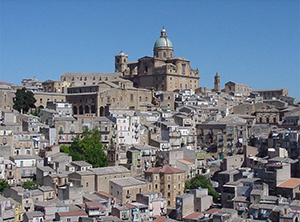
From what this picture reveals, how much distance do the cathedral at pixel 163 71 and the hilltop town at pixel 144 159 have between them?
5.58 meters

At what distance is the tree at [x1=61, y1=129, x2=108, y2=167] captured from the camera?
4741 centimetres

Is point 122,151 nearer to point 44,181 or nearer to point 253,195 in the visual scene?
point 44,181

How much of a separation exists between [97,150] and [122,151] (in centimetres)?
239

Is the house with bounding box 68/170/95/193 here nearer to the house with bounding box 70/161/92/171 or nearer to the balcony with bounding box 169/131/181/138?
the house with bounding box 70/161/92/171

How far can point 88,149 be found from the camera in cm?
4784

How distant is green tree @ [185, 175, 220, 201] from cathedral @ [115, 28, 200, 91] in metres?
28.0

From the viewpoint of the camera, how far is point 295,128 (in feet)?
180

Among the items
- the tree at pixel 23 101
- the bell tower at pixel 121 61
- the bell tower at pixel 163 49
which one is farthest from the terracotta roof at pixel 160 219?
the bell tower at pixel 121 61

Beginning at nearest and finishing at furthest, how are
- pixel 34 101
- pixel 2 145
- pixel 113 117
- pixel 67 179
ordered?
1. pixel 67 179
2. pixel 2 145
3. pixel 113 117
4. pixel 34 101

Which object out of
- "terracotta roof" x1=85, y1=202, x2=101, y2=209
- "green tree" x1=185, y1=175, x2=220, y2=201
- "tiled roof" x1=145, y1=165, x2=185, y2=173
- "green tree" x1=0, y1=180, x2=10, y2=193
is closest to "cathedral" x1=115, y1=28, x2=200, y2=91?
"green tree" x1=185, y1=175, x2=220, y2=201

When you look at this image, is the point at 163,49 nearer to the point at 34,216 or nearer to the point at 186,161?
the point at 186,161

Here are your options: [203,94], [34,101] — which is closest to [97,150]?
[34,101]

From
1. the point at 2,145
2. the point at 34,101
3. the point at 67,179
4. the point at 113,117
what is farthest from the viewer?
the point at 34,101

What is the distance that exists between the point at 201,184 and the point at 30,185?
47.2 feet
